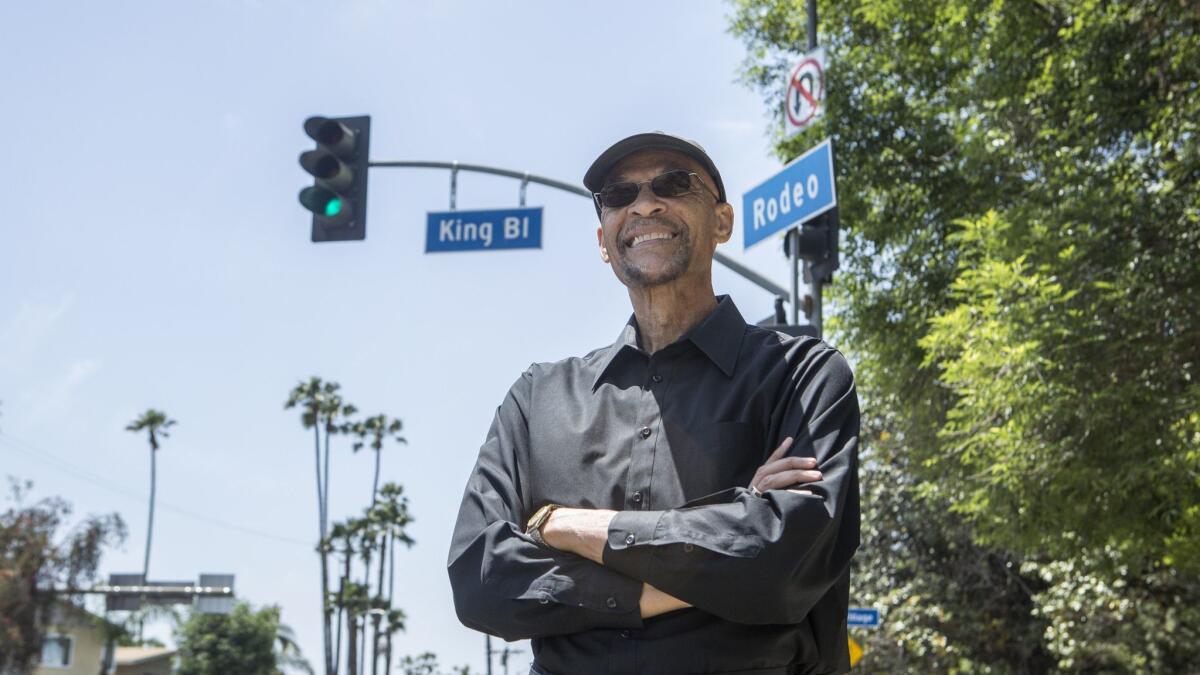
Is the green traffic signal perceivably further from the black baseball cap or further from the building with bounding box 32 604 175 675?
the building with bounding box 32 604 175 675

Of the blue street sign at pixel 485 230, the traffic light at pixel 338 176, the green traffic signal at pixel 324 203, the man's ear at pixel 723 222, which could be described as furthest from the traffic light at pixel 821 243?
the man's ear at pixel 723 222

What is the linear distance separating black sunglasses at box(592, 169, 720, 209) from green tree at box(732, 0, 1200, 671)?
1032cm

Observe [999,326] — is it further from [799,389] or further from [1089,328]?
[799,389]

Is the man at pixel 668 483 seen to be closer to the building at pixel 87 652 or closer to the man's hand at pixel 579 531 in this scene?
the man's hand at pixel 579 531

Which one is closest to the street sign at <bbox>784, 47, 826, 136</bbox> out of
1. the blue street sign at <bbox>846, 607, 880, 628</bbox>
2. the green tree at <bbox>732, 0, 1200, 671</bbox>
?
the green tree at <bbox>732, 0, 1200, 671</bbox>

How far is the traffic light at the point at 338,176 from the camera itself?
443 inches

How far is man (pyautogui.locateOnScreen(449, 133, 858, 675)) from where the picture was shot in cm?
A: 231

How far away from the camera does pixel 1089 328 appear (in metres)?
12.8

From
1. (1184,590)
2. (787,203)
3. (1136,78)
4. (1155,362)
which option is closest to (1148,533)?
(1155,362)

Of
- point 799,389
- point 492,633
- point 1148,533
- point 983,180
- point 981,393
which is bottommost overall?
point 492,633

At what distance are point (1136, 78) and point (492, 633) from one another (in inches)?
535

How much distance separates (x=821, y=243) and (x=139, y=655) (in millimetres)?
74407

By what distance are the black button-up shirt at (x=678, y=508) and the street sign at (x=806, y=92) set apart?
A: 8.29 metres

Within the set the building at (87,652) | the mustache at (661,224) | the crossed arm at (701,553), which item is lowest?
the crossed arm at (701,553)
